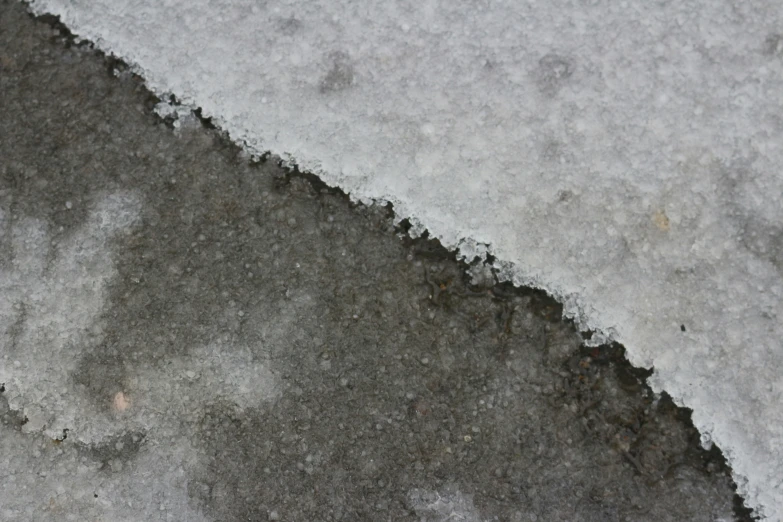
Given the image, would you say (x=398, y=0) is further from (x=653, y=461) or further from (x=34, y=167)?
(x=653, y=461)

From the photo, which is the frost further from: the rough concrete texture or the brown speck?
the brown speck

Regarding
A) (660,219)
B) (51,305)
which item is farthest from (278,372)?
(660,219)

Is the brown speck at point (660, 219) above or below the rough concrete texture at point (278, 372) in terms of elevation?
above

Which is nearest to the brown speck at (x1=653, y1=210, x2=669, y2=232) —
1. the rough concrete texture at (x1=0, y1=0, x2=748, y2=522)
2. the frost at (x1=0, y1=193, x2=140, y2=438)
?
the rough concrete texture at (x1=0, y1=0, x2=748, y2=522)

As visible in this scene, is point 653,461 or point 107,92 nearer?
point 653,461

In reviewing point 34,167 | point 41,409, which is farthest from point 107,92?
point 41,409

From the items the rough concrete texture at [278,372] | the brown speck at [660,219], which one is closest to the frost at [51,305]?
the rough concrete texture at [278,372]

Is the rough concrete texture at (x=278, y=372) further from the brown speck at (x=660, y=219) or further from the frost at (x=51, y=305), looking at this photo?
the brown speck at (x=660, y=219)

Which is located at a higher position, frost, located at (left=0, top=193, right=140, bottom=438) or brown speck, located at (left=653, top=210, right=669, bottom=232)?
brown speck, located at (left=653, top=210, right=669, bottom=232)
